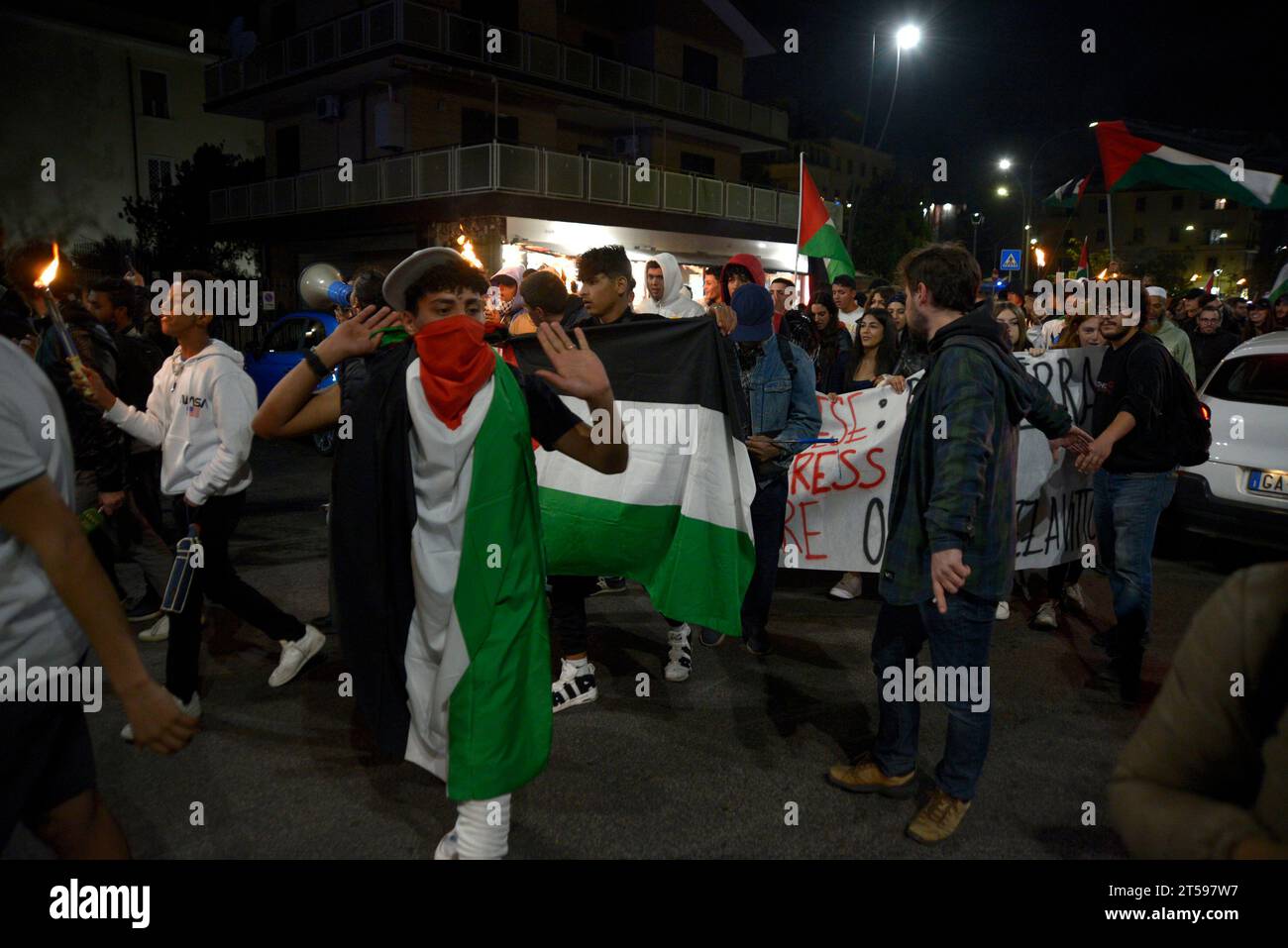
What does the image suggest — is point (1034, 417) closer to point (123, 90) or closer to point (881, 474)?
point (881, 474)

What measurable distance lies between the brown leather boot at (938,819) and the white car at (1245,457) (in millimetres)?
4558

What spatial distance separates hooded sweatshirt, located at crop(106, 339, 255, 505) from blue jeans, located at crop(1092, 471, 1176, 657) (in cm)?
433

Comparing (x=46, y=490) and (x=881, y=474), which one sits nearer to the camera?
(x=46, y=490)

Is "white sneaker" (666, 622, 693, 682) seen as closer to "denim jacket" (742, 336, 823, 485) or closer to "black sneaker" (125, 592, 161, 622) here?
"denim jacket" (742, 336, 823, 485)

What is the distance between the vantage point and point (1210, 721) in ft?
4.34

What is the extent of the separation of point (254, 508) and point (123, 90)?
3432cm

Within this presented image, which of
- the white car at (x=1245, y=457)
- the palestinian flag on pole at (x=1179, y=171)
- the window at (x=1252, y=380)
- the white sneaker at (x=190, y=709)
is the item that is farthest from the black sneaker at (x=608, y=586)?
the palestinian flag on pole at (x=1179, y=171)

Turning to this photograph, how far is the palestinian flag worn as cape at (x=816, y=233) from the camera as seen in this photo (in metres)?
10.1

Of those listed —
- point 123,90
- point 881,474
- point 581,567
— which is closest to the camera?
point 581,567

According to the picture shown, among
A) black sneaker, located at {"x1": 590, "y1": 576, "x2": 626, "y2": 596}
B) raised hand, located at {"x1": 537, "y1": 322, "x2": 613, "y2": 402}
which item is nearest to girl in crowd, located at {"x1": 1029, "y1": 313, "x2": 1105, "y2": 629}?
black sneaker, located at {"x1": 590, "y1": 576, "x2": 626, "y2": 596}

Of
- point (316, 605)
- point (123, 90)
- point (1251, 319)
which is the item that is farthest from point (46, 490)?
point (123, 90)

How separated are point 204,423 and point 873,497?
3945 mm

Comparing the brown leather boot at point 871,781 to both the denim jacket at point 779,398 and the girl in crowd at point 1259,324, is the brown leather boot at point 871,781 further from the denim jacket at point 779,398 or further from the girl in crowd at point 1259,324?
the girl in crowd at point 1259,324

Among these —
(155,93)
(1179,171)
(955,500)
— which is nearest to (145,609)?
(955,500)
